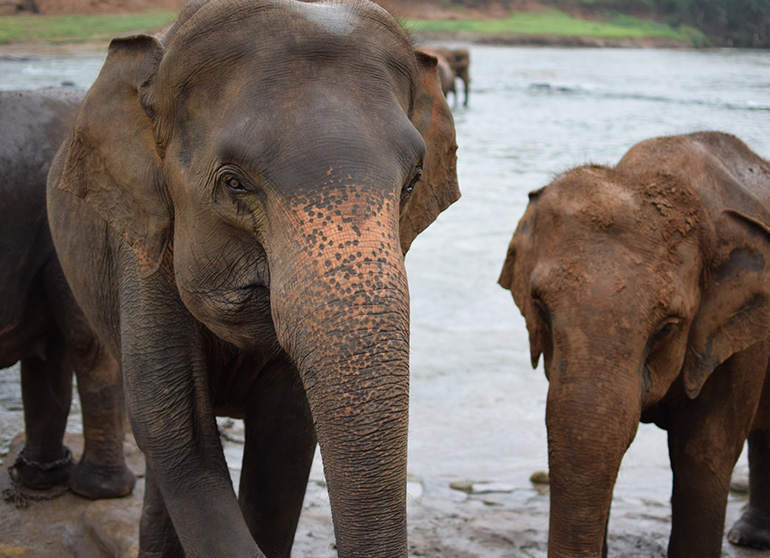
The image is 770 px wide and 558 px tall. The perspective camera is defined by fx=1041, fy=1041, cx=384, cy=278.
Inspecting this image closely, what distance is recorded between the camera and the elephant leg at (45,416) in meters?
4.36

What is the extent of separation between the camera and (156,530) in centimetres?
305

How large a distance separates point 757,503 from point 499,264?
206 inches

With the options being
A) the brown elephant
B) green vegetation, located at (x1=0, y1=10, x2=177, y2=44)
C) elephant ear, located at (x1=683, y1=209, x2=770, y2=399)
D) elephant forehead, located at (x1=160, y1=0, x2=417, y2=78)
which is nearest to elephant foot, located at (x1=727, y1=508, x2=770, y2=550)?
elephant ear, located at (x1=683, y1=209, x2=770, y2=399)

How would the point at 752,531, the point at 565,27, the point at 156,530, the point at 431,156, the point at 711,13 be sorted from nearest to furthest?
the point at 431,156
the point at 156,530
the point at 752,531
the point at 711,13
the point at 565,27

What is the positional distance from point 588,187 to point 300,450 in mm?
1247

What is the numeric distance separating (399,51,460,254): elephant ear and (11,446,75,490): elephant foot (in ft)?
7.96

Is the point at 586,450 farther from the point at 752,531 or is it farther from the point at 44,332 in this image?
the point at 44,332

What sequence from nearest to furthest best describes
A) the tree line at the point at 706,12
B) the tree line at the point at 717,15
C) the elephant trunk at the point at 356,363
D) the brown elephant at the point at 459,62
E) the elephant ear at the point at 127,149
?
the elephant trunk at the point at 356,363 < the elephant ear at the point at 127,149 < the brown elephant at the point at 459,62 < the tree line at the point at 717,15 < the tree line at the point at 706,12

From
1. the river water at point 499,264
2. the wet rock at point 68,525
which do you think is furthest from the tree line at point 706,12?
the wet rock at point 68,525

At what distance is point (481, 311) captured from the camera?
315 inches

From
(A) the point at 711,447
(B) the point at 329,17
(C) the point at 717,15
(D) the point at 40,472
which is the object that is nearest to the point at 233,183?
(B) the point at 329,17

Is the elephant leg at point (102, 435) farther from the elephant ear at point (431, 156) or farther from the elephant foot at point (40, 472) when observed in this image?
the elephant ear at point (431, 156)

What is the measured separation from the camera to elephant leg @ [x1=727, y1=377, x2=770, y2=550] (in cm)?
422

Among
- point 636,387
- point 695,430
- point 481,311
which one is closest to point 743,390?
point 695,430
